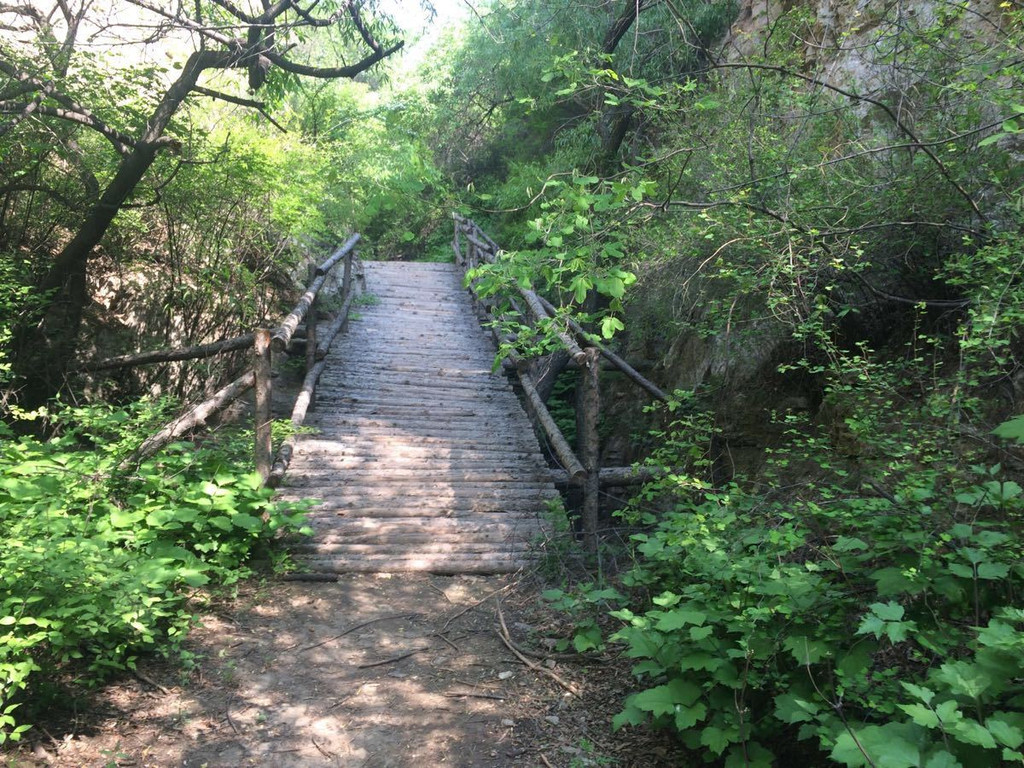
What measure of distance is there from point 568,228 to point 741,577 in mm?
1605

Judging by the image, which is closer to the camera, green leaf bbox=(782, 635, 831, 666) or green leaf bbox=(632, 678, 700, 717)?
green leaf bbox=(782, 635, 831, 666)

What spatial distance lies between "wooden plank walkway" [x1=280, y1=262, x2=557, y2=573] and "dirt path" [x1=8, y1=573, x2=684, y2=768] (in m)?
0.62

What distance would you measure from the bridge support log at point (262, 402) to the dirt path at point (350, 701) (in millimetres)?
1011

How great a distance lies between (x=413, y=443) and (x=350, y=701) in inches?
121

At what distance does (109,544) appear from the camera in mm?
Result: 3459

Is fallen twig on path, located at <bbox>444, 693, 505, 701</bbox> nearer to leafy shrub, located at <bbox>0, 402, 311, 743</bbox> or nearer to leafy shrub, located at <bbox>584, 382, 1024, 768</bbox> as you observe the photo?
leafy shrub, located at <bbox>584, 382, 1024, 768</bbox>

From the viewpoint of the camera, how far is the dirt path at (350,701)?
2.68m

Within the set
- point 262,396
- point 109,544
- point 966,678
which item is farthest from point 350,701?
point 966,678

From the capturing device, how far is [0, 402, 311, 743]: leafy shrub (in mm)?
2705

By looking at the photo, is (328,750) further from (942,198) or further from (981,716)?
(942,198)

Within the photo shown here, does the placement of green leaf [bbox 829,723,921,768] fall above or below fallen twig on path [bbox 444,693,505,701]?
above

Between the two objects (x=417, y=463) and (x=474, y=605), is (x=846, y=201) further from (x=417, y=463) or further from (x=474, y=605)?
(x=417, y=463)

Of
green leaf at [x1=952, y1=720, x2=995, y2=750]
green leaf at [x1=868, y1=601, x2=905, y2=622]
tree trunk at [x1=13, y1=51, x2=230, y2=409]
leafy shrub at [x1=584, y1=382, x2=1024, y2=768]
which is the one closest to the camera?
green leaf at [x1=952, y1=720, x2=995, y2=750]

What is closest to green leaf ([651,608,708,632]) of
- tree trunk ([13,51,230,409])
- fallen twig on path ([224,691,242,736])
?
fallen twig on path ([224,691,242,736])
